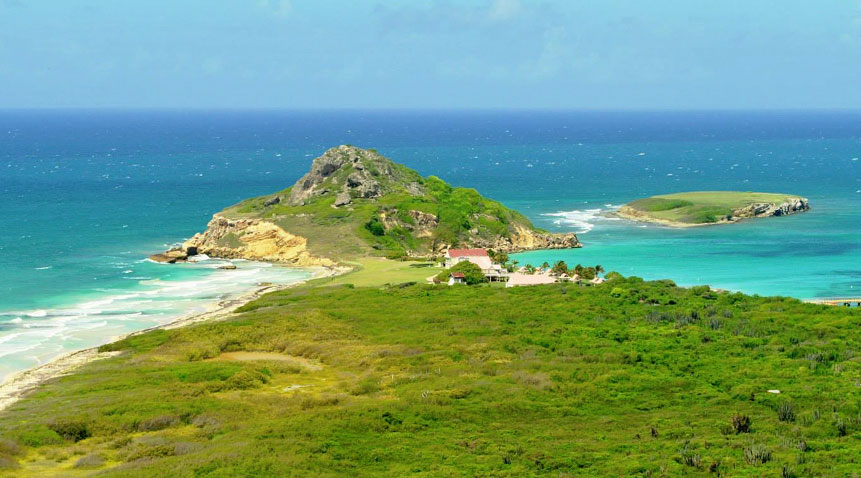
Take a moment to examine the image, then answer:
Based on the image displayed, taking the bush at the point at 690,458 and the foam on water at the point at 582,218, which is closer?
the bush at the point at 690,458

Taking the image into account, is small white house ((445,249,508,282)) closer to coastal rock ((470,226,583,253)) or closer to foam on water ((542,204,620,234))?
coastal rock ((470,226,583,253))

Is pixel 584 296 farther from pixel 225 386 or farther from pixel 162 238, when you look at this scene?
pixel 162 238

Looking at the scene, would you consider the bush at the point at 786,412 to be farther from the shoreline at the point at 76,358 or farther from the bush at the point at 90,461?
the shoreline at the point at 76,358

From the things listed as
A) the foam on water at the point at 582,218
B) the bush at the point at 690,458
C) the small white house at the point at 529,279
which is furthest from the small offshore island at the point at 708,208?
the bush at the point at 690,458

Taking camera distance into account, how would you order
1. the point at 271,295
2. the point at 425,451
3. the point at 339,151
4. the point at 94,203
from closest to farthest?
1. the point at 425,451
2. the point at 271,295
3. the point at 339,151
4. the point at 94,203

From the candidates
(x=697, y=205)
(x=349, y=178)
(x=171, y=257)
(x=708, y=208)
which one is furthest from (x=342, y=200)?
(x=697, y=205)

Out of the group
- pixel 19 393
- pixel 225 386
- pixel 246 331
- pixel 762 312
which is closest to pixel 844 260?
pixel 762 312

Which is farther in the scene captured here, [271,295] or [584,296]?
[271,295]

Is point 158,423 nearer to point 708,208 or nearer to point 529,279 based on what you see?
point 529,279
